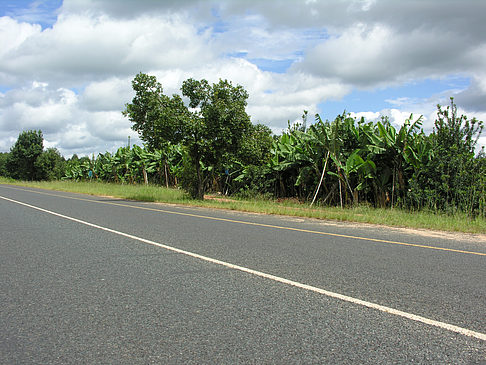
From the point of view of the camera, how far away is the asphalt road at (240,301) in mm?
3367

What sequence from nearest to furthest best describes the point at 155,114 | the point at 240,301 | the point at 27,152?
the point at 240,301, the point at 155,114, the point at 27,152

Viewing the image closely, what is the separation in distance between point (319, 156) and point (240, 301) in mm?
14849

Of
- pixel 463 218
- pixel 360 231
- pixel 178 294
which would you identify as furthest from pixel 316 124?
pixel 178 294

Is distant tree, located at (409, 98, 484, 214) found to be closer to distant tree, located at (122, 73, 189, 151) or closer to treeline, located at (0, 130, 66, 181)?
distant tree, located at (122, 73, 189, 151)

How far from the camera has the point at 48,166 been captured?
6619 centimetres

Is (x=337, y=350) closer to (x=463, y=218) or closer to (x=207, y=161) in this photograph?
(x=463, y=218)

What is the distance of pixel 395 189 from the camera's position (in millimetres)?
16906

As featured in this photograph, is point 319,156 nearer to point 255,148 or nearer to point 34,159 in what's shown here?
point 255,148

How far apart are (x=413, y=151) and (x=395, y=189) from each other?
1752mm

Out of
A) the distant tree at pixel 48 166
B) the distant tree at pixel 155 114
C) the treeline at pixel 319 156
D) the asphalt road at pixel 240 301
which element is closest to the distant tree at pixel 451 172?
the treeline at pixel 319 156

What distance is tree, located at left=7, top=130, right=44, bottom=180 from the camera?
66.4 metres

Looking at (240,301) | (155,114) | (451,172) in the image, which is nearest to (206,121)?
(155,114)

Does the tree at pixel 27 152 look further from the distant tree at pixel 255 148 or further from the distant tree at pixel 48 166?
the distant tree at pixel 255 148

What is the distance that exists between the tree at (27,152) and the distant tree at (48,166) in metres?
1.33
